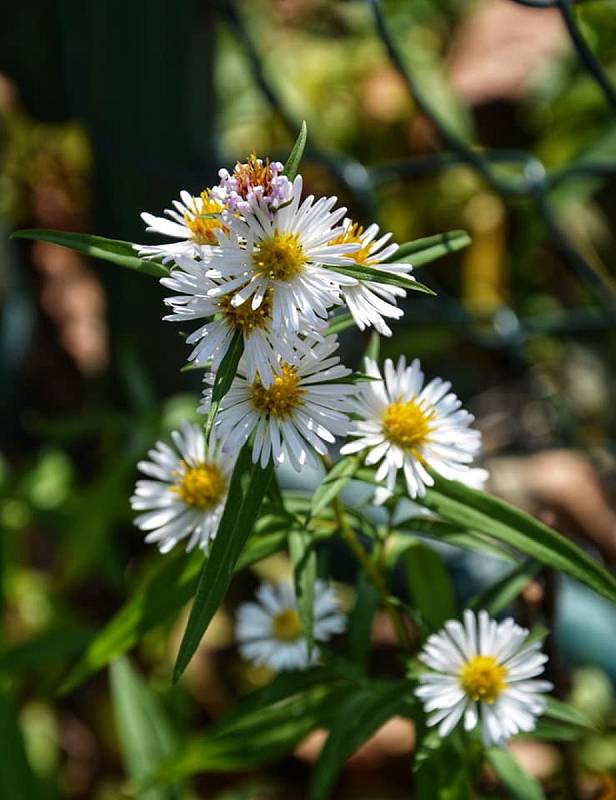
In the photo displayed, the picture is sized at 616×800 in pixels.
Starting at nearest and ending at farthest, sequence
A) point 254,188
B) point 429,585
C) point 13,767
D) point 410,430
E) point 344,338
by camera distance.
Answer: point 254,188, point 410,430, point 429,585, point 13,767, point 344,338

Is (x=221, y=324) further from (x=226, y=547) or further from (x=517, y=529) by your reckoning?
(x=517, y=529)

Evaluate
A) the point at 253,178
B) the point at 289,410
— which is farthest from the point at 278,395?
the point at 253,178

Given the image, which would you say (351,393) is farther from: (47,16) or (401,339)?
(401,339)

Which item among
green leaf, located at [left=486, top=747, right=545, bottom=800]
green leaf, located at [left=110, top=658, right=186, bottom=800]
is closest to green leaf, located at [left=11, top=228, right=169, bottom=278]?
green leaf, located at [left=486, top=747, right=545, bottom=800]

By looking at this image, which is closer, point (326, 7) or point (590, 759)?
point (590, 759)

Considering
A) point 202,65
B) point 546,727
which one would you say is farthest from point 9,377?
point 546,727

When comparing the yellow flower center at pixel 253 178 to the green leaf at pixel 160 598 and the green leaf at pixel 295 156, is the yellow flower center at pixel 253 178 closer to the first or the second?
the green leaf at pixel 295 156
